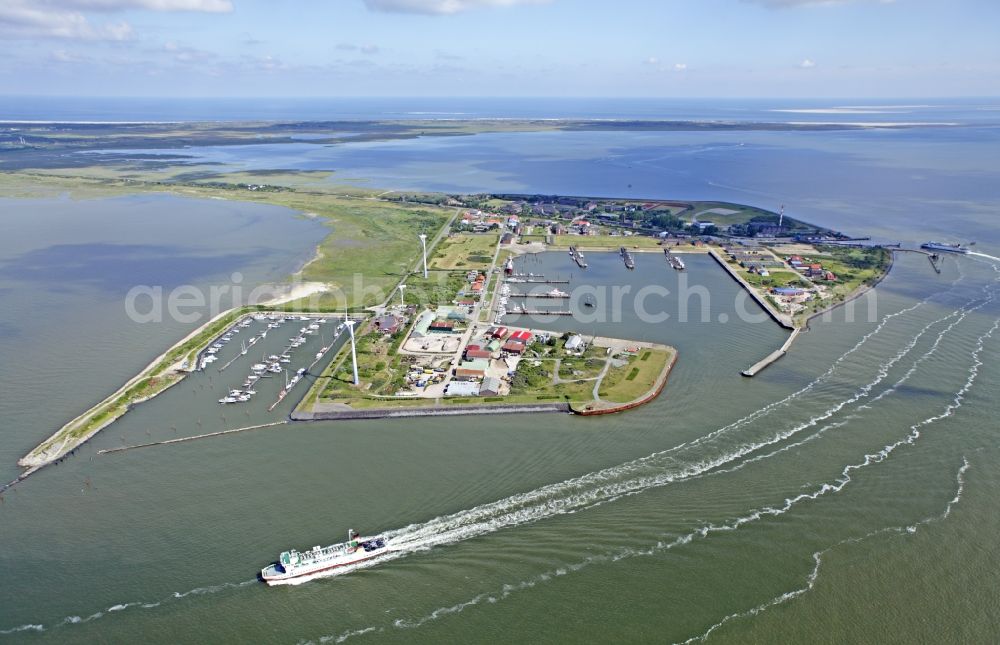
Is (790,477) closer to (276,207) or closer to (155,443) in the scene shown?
(155,443)

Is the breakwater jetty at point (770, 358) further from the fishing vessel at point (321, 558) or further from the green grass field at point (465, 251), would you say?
the green grass field at point (465, 251)

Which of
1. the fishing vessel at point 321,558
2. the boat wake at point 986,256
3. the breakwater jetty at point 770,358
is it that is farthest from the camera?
the boat wake at point 986,256

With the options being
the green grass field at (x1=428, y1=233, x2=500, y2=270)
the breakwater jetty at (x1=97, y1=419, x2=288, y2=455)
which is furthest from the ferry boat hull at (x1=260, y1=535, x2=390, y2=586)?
the green grass field at (x1=428, y1=233, x2=500, y2=270)

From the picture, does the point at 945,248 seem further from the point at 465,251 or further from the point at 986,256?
the point at 465,251

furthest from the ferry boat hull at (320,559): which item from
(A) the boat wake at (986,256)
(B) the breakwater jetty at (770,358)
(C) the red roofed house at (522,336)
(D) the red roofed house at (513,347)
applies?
(A) the boat wake at (986,256)

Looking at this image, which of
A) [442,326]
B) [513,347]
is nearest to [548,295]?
[442,326]
